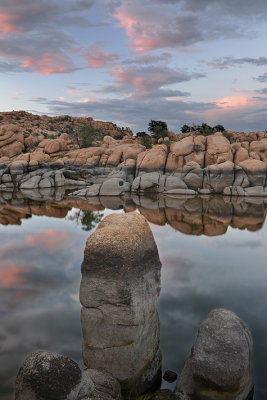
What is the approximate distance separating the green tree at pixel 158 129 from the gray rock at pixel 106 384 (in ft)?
290

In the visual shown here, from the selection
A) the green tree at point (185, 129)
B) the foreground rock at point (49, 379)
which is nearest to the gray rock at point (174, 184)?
the foreground rock at point (49, 379)

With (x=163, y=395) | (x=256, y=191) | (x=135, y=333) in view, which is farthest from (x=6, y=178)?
(x=163, y=395)

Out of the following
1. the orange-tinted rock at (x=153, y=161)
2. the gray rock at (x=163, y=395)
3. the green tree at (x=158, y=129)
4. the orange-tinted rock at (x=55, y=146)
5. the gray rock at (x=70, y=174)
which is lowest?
the gray rock at (x=163, y=395)

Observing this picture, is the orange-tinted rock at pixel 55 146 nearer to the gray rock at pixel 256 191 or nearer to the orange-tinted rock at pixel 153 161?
the orange-tinted rock at pixel 153 161

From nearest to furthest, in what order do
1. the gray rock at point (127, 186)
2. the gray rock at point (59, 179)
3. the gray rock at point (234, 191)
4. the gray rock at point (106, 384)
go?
the gray rock at point (106, 384) < the gray rock at point (234, 191) < the gray rock at point (127, 186) < the gray rock at point (59, 179)

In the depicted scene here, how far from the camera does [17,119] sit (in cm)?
Answer: 12562

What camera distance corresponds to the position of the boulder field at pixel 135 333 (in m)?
7.26

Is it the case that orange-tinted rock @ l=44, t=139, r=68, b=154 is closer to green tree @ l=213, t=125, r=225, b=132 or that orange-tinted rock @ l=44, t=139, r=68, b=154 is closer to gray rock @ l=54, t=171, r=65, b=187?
gray rock @ l=54, t=171, r=65, b=187

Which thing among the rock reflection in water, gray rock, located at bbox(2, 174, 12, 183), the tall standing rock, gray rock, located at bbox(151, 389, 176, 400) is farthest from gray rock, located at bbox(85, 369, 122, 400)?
gray rock, located at bbox(2, 174, 12, 183)

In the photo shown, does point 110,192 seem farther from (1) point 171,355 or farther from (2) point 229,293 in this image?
(1) point 171,355

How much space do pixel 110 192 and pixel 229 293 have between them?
106 feet

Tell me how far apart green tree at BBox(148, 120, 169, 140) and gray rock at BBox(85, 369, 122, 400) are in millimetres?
Result: 88500

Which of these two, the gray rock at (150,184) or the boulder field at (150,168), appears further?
the gray rock at (150,184)

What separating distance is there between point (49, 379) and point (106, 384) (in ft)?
7.76
